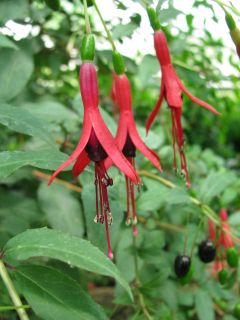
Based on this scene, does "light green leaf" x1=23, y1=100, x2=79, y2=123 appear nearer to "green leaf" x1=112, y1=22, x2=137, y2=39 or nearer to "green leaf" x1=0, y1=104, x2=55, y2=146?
"green leaf" x1=112, y1=22, x2=137, y2=39

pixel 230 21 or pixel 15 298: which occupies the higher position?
pixel 230 21

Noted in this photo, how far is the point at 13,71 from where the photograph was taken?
968 mm

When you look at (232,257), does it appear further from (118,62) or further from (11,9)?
(11,9)

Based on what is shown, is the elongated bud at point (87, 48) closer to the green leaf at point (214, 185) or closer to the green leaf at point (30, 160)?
the green leaf at point (30, 160)

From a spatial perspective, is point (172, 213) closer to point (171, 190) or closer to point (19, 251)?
point (171, 190)

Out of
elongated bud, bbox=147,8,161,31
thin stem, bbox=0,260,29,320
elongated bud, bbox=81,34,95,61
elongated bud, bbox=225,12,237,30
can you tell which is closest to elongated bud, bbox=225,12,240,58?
elongated bud, bbox=225,12,237,30

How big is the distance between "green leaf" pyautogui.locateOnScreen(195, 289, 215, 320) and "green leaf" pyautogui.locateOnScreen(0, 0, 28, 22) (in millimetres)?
716

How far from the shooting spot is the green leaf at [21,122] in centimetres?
65


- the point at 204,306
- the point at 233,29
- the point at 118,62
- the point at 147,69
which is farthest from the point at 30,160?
the point at 204,306

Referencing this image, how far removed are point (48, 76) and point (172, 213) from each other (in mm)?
628

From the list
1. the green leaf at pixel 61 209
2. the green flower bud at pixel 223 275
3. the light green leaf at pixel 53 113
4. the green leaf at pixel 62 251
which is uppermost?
the green leaf at pixel 62 251

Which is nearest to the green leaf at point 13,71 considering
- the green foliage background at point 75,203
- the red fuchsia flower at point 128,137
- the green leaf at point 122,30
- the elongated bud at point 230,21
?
the green foliage background at point 75,203

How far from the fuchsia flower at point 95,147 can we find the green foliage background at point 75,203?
1.4 inches

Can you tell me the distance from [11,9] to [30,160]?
439 millimetres
